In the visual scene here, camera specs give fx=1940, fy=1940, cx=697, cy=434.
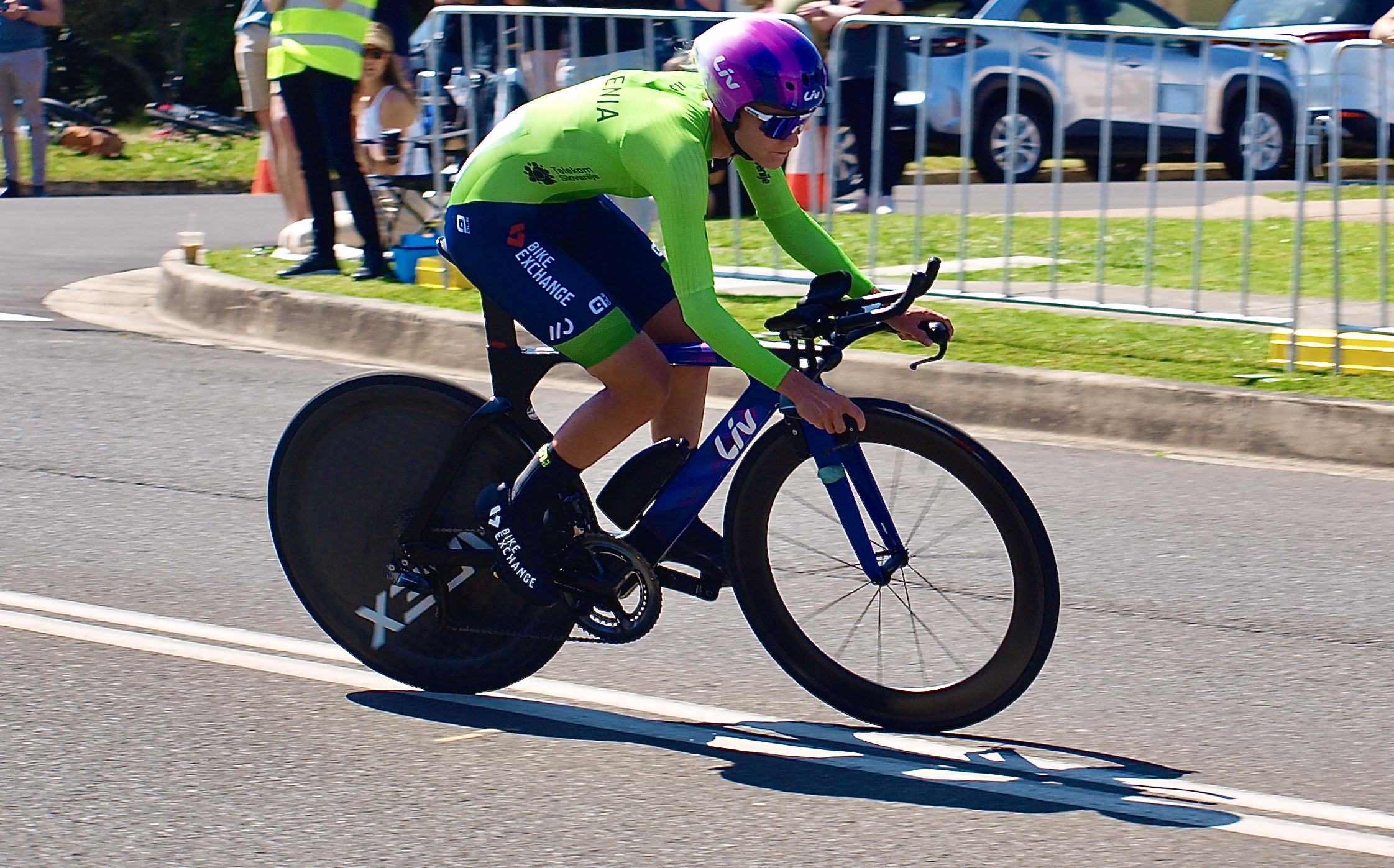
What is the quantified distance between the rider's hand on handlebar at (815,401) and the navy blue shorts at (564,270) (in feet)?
1.51

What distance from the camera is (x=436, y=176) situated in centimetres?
1052

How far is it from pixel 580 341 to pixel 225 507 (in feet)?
8.69

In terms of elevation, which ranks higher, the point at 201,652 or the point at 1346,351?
the point at 1346,351

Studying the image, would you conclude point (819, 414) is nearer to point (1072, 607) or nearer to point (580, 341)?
point (580, 341)

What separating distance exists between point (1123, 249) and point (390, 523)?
20.7 ft

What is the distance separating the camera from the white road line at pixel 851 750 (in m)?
3.87

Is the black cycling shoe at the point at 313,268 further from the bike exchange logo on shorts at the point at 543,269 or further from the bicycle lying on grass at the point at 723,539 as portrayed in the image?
the bike exchange logo on shorts at the point at 543,269

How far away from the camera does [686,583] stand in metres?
4.50

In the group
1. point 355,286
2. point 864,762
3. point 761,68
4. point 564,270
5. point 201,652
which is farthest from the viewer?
point 355,286

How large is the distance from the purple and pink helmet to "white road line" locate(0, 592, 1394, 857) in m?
1.39

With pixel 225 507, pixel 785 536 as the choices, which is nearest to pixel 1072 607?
pixel 785 536

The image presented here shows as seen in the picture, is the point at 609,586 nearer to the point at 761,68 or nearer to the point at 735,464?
the point at 735,464

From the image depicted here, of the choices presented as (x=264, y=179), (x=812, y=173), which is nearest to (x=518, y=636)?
(x=812, y=173)

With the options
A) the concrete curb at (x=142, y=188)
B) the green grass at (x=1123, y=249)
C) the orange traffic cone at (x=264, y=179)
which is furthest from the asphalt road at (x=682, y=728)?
the concrete curb at (x=142, y=188)
